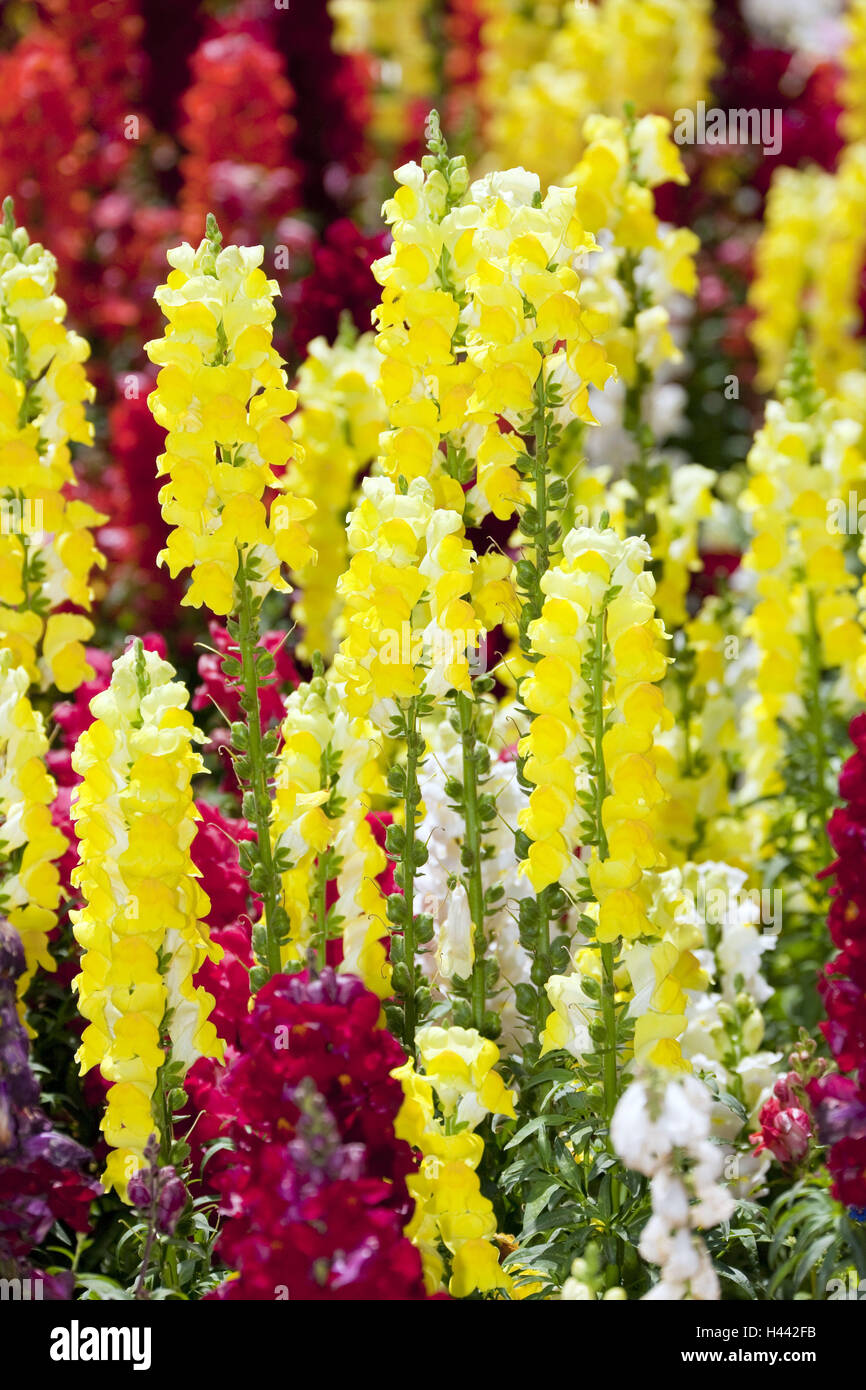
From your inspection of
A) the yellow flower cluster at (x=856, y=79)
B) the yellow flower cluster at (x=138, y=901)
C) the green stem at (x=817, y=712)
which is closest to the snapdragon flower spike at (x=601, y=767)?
the yellow flower cluster at (x=138, y=901)

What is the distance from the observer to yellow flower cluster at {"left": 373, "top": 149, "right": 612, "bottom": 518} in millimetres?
3135

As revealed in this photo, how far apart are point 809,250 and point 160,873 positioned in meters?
5.15

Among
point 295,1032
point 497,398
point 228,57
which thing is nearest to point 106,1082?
Result: point 295,1032

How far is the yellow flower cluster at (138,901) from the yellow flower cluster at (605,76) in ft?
14.2

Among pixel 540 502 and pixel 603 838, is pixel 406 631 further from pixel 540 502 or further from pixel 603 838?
pixel 603 838

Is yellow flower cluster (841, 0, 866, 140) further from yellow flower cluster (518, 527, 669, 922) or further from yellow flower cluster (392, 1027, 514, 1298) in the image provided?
yellow flower cluster (392, 1027, 514, 1298)

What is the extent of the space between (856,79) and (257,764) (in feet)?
19.6

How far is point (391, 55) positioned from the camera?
10.0 metres

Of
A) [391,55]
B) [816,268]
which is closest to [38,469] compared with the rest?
[816,268]

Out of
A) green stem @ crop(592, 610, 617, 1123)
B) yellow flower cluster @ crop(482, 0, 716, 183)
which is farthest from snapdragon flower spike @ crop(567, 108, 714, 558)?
yellow flower cluster @ crop(482, 0, 716, 183)

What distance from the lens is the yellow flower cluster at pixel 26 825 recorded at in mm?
3338

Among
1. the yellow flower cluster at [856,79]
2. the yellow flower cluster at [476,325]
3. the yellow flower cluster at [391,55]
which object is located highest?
the yellow flower cluster at [391,55]

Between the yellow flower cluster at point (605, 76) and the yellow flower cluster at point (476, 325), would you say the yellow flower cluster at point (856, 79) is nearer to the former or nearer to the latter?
the yellow flower cluster at point (605, 76)

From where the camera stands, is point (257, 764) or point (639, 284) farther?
point (639, 284)
